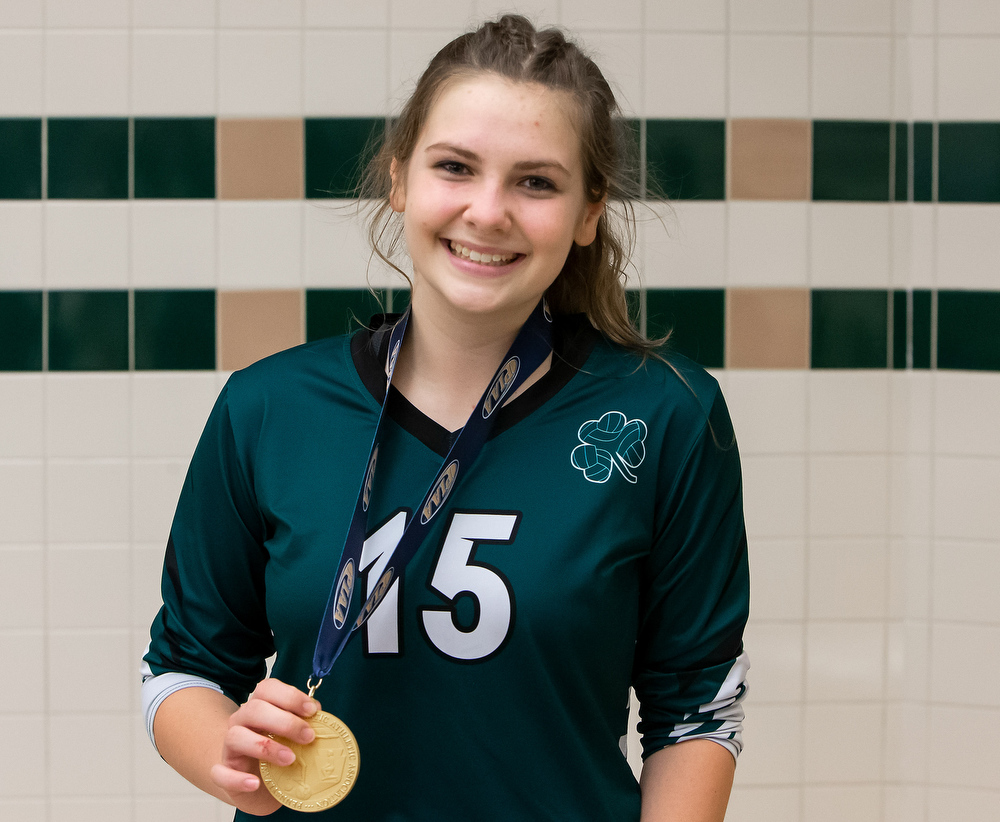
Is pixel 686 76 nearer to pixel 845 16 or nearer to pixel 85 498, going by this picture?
pixel 845 16

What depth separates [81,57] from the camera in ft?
6.44

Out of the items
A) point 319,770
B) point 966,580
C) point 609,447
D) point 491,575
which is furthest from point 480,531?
point 966,580

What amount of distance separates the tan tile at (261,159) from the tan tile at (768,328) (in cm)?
104

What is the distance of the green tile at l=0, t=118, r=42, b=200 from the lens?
1.98 metres

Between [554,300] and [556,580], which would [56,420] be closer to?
[554,300]

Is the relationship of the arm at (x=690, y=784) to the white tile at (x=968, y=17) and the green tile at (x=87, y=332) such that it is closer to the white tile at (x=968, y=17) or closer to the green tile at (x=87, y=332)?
the green tile at (x=87, y=332)

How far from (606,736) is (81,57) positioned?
181 centimetres

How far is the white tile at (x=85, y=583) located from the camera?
2014mm

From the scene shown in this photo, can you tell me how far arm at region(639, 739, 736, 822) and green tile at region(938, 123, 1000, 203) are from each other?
1537 millimetres

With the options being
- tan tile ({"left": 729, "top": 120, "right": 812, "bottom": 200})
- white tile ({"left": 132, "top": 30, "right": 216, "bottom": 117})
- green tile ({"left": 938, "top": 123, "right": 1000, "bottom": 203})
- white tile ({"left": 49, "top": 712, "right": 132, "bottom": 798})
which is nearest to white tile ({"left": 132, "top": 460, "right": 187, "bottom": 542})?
white tile ({"left": 49, "top": 712, "right": 132, "bottom": 798})

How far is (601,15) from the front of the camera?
2002 mm

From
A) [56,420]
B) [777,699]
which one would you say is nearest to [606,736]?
[777,699]

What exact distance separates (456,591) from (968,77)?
1806 mm

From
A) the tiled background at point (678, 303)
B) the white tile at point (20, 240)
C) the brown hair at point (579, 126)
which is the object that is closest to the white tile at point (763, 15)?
the tiled background at point (678, 303)
